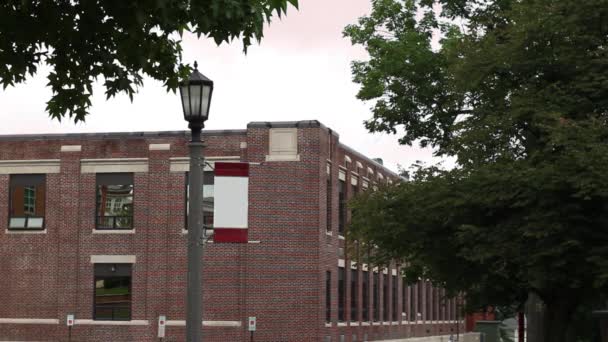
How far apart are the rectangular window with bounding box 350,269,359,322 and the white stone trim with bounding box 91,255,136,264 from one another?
1120cm

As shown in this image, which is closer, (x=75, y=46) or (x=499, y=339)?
(x=75, y=46)

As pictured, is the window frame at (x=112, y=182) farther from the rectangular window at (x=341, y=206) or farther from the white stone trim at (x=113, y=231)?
the rectangular window at (x=341, y=206)

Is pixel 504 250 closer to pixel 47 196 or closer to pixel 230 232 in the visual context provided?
pixel 230 232

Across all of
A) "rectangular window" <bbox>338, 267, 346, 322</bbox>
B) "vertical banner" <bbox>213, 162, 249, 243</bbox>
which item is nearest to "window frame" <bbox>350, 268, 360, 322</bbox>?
"rectangular window" <bbox>338, 267, 346, 322</bbox>

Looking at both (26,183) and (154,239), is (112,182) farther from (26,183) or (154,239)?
(26,183)

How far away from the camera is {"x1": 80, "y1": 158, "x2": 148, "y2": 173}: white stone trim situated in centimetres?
4616

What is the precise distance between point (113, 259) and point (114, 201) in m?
2.50

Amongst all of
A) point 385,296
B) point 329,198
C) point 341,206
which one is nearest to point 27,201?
point 329,198

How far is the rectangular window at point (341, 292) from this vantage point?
49.4 m

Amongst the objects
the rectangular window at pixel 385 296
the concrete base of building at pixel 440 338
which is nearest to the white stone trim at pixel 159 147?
the concrete base of building at pixel 440 338

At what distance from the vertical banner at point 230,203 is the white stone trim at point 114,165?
32.9 meters

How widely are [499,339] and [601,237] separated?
21398 millimetres

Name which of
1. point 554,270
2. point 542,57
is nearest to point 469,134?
point 542,57

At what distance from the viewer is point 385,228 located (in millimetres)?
31906
